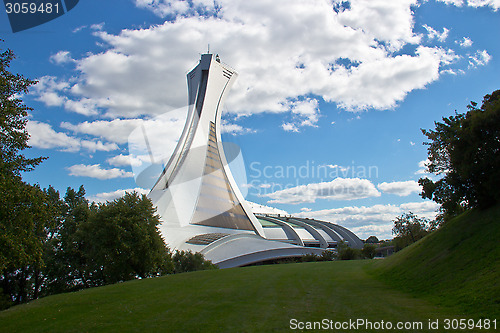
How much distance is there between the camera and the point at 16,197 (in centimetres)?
945

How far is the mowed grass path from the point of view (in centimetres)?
741

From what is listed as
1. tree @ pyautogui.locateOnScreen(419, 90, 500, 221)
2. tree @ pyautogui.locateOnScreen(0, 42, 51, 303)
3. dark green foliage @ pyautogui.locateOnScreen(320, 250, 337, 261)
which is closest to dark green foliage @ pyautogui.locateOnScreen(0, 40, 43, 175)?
tree @ pyautogui.locateOnScreen(0, 42, 51, 303)

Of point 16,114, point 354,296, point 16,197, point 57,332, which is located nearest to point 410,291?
point 354,296

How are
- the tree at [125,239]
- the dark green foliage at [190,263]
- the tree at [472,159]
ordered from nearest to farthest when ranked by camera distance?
1. the tree at [472,159]
2. the tree at [125,239]
3. the dark green foliage at [190,263]

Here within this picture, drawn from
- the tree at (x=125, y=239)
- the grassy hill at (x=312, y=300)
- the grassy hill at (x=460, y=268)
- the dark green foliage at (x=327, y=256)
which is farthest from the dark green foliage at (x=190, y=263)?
the grassy hill at (x=460, y=268)

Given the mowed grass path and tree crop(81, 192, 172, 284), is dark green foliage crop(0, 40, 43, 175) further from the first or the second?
tree crop(81, 192, 172, 284)

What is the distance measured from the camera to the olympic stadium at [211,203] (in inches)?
1248

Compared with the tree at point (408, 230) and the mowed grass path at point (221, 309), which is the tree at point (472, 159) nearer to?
the mowed grass path at point (221, 309)

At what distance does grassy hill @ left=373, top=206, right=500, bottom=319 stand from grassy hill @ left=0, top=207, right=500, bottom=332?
0.04 m

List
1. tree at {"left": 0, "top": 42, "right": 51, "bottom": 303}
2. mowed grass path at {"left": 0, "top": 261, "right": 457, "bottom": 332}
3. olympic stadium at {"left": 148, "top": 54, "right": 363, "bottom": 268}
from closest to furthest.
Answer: mowed grass path at {"left": 0, "top": 261, "right": 457, "bottom": 332}, tree at {"left": 0, "top": 42, "right": 51, "bottom": 303}, olympic stadium at {"left": 148, "top": 54, "right": 363, "bottom": 268}

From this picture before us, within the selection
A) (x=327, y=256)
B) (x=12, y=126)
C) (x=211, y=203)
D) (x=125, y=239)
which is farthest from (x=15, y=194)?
(x=327, y=256)

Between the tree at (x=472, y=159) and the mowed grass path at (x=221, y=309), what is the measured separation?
4870 millimetres

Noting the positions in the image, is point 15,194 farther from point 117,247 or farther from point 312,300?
point 117,247

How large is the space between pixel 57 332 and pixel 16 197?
13.8ft
